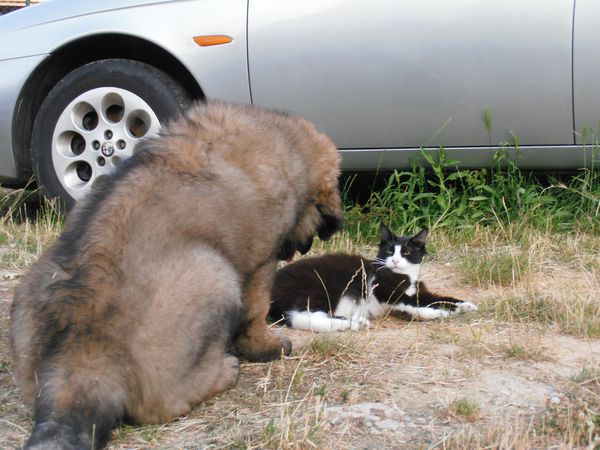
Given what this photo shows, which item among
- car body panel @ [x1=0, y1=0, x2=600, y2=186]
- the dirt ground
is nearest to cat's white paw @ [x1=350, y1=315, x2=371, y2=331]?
the dirt ground

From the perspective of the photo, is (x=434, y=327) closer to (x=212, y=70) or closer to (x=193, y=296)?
(x=193, y=296)

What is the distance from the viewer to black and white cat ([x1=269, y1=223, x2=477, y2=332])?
435 cm

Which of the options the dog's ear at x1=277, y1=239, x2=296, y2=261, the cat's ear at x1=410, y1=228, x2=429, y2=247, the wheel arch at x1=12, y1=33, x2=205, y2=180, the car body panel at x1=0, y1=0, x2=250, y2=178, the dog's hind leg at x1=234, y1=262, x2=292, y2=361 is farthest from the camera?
the wheel arch at x1=12, y1=33, x2=205, y2=180

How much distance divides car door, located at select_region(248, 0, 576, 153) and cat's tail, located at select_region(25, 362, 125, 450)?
3.03m

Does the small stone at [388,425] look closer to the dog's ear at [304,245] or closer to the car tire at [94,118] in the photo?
the dog's ear at [304,245]

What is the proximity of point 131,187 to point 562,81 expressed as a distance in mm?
2996

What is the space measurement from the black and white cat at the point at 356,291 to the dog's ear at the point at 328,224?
0.83ft

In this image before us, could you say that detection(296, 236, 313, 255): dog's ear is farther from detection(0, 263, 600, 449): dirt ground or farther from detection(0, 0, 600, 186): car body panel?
detection(0, 0, 600, 186): car body panel

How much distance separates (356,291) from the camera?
460 centimetres

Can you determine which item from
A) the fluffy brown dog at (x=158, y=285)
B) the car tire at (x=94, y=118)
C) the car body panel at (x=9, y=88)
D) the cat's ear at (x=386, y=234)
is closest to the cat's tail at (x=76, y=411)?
the fluffy brown dog at (x=158, y=285)

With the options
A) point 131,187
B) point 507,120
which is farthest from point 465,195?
point 131,187

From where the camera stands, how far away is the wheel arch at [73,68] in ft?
18.6

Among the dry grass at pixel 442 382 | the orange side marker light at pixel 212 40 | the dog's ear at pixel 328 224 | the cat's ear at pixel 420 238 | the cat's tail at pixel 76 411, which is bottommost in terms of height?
the dry grass at pixel 442 382

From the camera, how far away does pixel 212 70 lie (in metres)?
5.44
